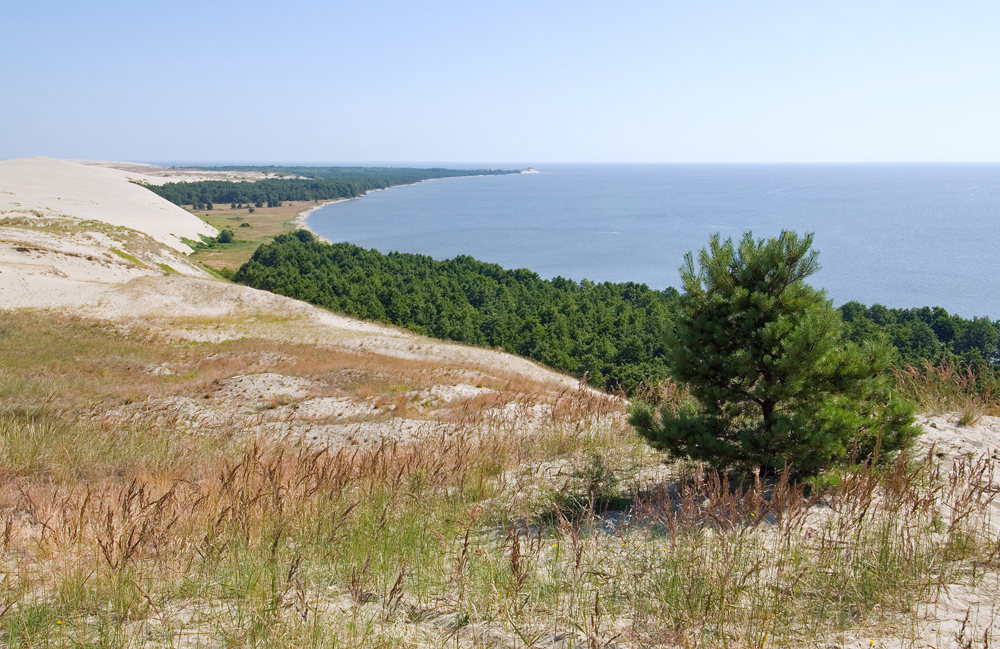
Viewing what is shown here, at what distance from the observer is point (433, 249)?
3440 inches

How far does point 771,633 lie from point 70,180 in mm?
108206

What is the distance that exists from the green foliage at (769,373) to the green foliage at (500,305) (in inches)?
871

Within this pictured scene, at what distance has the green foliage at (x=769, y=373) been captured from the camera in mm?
4781

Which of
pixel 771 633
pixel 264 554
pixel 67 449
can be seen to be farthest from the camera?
pixel 67 449

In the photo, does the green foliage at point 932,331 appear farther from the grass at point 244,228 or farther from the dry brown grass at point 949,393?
the grass at point 244,228

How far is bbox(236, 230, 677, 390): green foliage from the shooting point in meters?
34.7

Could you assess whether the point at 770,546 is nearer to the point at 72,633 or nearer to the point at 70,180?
the point at 72,633

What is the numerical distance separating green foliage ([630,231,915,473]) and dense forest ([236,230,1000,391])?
2063 centimetres

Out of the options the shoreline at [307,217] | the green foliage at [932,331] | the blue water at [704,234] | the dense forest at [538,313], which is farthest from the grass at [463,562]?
the shoreline at [307,217]

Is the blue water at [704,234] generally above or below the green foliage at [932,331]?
above

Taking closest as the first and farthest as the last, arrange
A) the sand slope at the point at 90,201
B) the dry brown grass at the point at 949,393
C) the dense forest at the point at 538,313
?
the dry brown grass at the point at 949,393
the dense forest at the point at 538,313
the sand slope at the point at 90,201

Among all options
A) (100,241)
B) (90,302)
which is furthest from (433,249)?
(90,302)

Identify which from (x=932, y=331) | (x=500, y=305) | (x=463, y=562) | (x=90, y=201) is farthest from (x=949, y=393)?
(x=90, y=201)

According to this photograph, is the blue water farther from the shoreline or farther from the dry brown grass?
the dry brown grass
